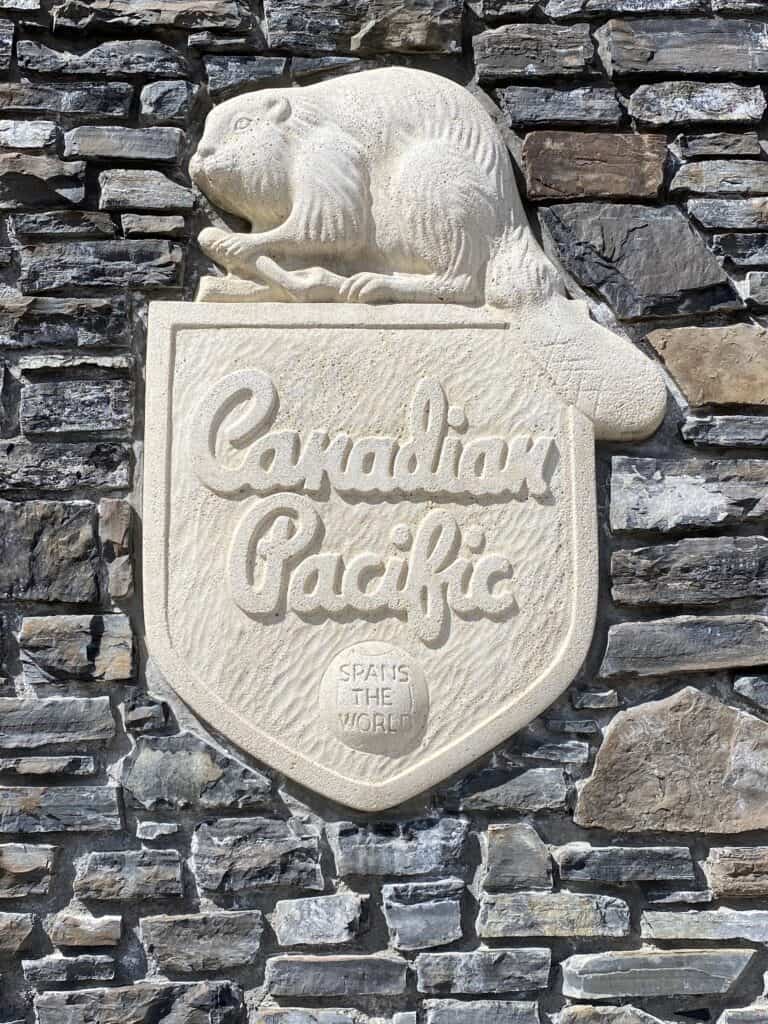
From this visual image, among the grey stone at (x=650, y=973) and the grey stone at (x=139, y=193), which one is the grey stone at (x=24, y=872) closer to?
the grey stone at (x=650, y=973)

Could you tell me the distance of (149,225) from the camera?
2082 millimetres

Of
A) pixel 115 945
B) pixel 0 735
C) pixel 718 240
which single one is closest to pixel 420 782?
pixel 115 945

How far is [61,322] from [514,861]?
1.28m

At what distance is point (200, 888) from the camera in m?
1.91

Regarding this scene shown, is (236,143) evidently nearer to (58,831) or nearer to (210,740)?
(210,740)

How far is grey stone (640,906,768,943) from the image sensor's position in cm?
193

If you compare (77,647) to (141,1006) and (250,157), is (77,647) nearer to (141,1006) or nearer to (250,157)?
(141,1006)

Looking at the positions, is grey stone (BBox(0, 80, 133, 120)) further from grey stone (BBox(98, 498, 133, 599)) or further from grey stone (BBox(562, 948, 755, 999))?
grey stone (BBox(562, 948, 755, 999))

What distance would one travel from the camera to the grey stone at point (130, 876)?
1.89m

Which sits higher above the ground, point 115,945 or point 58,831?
point 58,831

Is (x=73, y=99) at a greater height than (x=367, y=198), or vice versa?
(x=73, y=99)

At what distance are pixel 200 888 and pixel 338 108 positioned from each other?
4.79 feet

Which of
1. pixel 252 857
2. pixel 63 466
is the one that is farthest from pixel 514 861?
pixel 63 466

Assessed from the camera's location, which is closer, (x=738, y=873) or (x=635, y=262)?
(x=738, y=873)
